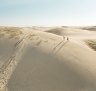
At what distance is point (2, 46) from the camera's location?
10.5 metres

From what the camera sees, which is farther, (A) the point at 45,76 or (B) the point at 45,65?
(B) the point at 45,65

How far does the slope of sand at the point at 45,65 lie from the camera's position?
286 inches

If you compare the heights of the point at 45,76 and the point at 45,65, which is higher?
the point at 45,65

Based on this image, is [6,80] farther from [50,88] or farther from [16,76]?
[50,88]

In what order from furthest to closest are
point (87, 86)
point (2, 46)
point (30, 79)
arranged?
point (2, 46)
point (30, 79)
point (87, 86)

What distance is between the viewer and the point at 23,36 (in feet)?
36.4

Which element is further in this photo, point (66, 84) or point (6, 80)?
point (6, 80)

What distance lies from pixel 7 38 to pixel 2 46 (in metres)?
0.74

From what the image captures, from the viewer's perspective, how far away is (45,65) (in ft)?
27.3

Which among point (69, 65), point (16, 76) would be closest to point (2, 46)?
point (16, 76)

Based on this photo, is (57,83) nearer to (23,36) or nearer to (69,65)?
(69,65)

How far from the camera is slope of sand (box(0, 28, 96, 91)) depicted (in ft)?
23.9

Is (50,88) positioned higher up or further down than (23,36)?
further down

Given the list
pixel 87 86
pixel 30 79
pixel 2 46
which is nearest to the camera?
pixel 87 86
